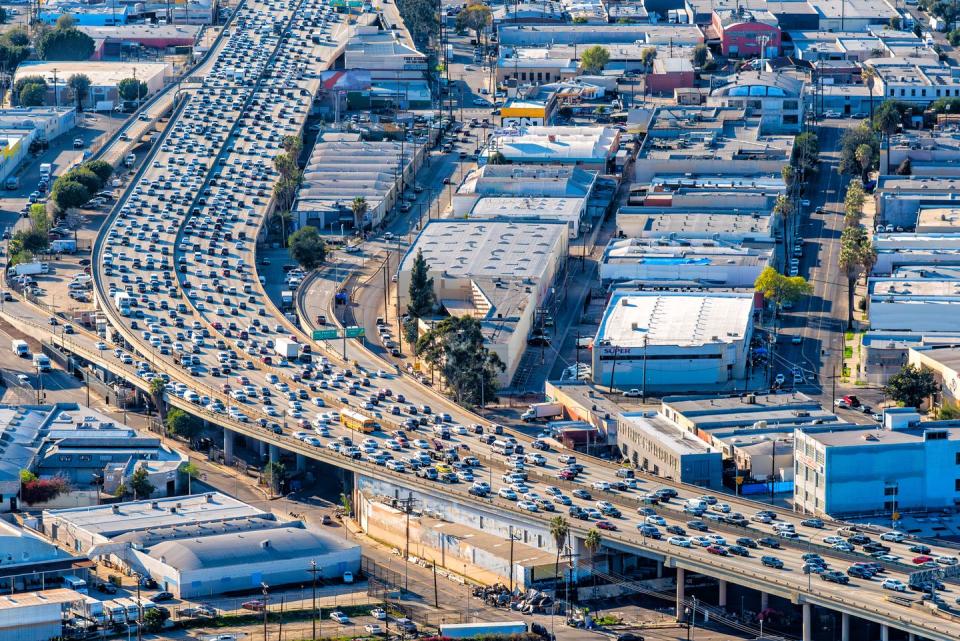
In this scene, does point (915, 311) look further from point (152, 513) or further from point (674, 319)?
point (152, 513)

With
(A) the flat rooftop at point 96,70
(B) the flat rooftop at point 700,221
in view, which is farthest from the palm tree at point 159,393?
(A) the flat rooftop at point 96,70

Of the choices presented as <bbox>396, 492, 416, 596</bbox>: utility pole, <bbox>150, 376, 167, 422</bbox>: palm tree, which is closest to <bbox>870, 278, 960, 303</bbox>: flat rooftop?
<bbox>396, 492, 416, 596</bbox>: utility pole

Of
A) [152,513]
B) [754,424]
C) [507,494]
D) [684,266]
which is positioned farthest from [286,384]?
[684,266]

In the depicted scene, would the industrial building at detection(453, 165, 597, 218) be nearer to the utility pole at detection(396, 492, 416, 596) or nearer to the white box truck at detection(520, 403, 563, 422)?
the white box truck at detection(520, 403, 563, 422)

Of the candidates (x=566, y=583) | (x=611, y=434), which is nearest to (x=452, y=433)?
(x=611, y=434)

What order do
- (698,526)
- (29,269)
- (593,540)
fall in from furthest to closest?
(29,269)
(698,526)
(593,540)

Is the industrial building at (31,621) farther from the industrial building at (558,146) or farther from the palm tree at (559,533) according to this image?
the industrial building at (558,146)
